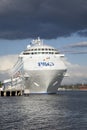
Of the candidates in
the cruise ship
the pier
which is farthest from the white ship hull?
the pier

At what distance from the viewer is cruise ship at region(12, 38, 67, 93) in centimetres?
13550

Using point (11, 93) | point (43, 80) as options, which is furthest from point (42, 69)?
point (11, 93)

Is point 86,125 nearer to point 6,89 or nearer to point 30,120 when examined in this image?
point 30,120

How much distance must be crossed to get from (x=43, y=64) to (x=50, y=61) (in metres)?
2.48

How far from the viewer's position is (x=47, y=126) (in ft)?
161

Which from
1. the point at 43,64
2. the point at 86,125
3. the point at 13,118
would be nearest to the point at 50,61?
the point at 43,64

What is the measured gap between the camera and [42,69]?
13488cm

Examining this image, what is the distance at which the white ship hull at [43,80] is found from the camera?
13525 cm

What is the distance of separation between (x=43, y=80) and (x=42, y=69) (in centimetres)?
367

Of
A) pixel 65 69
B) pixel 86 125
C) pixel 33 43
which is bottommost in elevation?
pixel 86 125

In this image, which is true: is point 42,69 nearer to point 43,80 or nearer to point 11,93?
point 43,80

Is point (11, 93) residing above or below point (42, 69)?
below

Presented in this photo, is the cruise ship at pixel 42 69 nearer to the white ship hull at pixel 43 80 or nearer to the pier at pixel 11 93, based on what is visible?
the white ship hull at pixel 43 80

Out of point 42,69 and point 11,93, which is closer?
point 42,69
